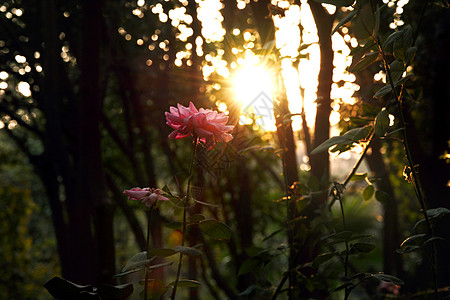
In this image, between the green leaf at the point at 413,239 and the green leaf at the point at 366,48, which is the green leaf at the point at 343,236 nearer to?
the green leaf at the point at 413,239

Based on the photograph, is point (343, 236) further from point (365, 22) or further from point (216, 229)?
point (365, 22)

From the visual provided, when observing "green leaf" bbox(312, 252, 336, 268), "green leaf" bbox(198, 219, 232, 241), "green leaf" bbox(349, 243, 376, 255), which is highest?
"green leaf" bbox(198, 219, 232, 241)

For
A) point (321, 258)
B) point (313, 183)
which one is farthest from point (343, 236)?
point (313, 183)

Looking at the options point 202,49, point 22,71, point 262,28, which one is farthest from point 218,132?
point 22,71

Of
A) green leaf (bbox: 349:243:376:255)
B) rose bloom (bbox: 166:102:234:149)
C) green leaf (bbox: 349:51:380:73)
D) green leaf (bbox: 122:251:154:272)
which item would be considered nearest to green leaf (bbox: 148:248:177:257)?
green leaf (bbox: 122:251:154:272)

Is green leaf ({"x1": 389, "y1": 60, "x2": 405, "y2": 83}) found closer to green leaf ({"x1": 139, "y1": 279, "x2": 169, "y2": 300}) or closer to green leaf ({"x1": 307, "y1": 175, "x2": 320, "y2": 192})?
green leaf ({"x1": 307, "y1": 175, "x2": 320, "y2": 192})

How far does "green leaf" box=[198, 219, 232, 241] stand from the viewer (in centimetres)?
118

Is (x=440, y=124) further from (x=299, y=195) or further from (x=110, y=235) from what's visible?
(x=110, y=235)

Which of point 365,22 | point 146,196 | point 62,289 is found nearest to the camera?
point 62,289

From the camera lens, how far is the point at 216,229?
1.19m

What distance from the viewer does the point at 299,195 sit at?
77.5 inches

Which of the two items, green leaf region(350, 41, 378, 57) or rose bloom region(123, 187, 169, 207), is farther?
green leaf region(350, 41, 378, 57)

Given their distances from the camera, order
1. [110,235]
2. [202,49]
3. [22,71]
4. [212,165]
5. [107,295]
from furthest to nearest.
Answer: [22,71] < [202,49] < [110,235] < [212,165] < [107,295]

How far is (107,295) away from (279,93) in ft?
3.86
